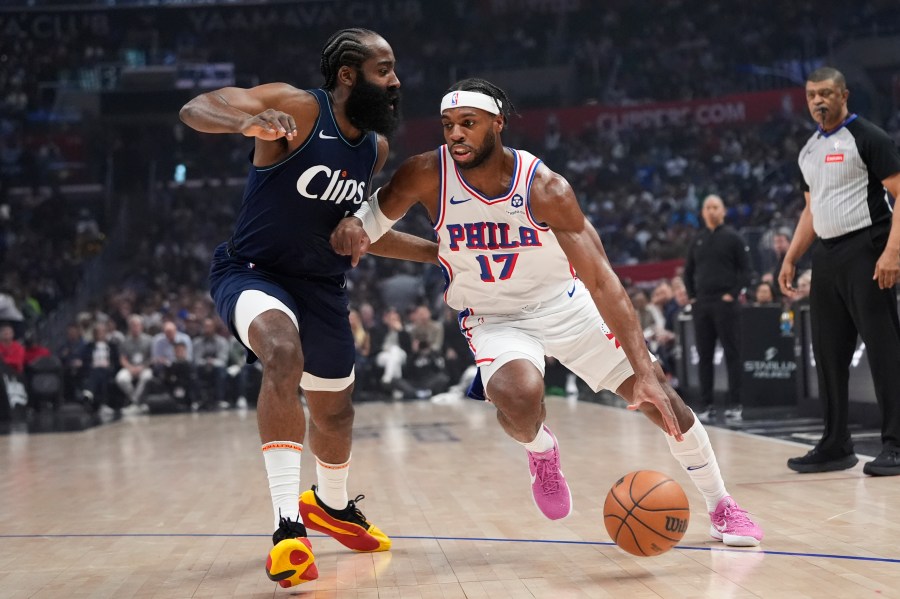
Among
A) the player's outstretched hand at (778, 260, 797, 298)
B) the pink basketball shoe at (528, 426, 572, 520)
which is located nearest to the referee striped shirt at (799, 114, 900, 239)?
the player's outstretched hand at (778, 260, 797, 298)

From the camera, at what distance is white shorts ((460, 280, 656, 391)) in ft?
14.1

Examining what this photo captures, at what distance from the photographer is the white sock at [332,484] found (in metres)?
4.45

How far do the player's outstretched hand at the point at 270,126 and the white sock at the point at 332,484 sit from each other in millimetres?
1537

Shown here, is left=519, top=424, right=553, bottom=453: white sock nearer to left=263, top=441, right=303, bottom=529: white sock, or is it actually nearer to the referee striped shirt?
left=263, top=441, right=303, bottom=529: white sock

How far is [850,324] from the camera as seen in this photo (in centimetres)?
600

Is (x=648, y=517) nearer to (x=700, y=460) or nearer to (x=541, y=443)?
(x=700, y=460)

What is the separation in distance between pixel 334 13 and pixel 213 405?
1468 cm

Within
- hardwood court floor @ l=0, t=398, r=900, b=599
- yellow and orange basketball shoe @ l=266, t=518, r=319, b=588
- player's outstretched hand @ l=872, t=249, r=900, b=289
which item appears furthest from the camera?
player's outstretched hand @ l=872, t=249, r=900, b=289

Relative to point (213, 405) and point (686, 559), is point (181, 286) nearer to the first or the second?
point (213, 405)

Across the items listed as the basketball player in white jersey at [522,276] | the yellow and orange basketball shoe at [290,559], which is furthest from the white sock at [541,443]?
the yellow and orange basketball shoe at [290,559]

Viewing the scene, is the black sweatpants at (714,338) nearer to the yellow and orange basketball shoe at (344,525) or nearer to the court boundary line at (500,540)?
the court boundary line at (500,540)

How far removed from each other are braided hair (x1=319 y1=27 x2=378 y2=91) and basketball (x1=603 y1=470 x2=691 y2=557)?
2045 mm

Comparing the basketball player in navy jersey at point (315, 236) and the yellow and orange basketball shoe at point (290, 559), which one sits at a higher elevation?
the basketball player in navy jersey at point (315, 236)

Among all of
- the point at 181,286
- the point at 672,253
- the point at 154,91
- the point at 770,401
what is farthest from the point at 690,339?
the point at 154,91
